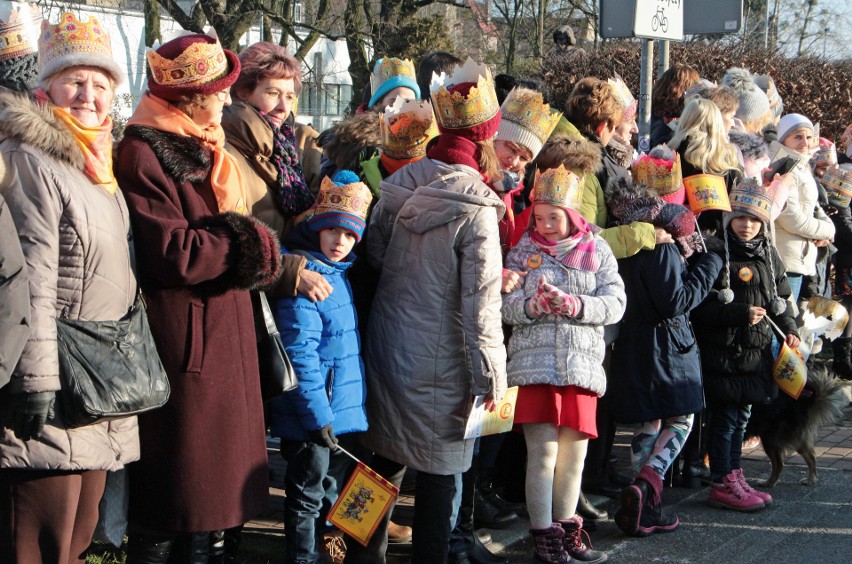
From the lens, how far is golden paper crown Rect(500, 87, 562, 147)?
201 inches

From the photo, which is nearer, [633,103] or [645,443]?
[645,443]

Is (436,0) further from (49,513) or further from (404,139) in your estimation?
(49,513)

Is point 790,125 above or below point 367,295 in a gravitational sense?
above

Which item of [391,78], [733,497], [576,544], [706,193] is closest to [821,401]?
[733,497]

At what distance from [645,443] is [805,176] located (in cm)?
315

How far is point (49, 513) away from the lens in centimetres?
324

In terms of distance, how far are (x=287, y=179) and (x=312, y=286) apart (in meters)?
0.65

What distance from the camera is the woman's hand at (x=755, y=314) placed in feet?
19.2

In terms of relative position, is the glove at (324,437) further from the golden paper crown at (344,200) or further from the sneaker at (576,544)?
the sneaker at (576,544)

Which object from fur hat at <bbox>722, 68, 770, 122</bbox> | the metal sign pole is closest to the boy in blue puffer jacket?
the metal sign pole

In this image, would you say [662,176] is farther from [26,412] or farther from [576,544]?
[26,412]

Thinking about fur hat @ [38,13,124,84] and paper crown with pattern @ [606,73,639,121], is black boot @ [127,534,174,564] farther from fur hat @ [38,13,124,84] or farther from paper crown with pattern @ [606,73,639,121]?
paper crown with pattern @ [606,73,639,121]

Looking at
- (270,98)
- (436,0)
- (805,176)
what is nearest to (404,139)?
(270,98)

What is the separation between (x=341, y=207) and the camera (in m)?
4.27
